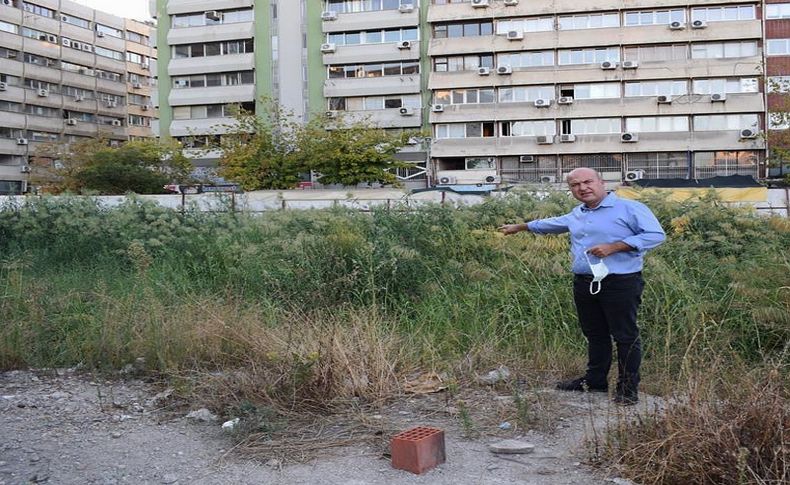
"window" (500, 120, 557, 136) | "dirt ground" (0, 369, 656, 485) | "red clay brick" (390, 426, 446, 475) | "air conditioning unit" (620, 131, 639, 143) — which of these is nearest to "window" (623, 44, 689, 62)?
"air conditioning unit" (620, 131, 639, 143)

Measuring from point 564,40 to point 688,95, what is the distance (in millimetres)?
9479

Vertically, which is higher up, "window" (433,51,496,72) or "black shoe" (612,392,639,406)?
"window" (433,51,496,72)

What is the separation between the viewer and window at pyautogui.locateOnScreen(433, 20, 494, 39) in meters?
56.4

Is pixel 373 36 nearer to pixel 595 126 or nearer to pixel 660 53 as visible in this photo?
pixel 595 126

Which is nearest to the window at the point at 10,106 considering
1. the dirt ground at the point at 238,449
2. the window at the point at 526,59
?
the window at the point at 526,59

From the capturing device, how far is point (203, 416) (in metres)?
5.54

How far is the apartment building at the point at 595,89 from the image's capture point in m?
53.3

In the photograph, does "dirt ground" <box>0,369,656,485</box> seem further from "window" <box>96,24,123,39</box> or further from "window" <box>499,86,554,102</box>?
"window" <box>96,24,123,39</box>

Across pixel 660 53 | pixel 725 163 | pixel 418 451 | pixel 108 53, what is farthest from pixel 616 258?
pixel 108 53

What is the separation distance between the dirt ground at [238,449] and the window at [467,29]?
53446mm

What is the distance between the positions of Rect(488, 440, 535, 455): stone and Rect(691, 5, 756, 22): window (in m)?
55.5

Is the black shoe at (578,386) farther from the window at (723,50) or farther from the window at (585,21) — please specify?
the window at (723,50)

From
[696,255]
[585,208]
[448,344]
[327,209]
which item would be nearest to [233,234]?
[327,209]

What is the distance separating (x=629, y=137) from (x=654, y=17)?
8.82 meters
